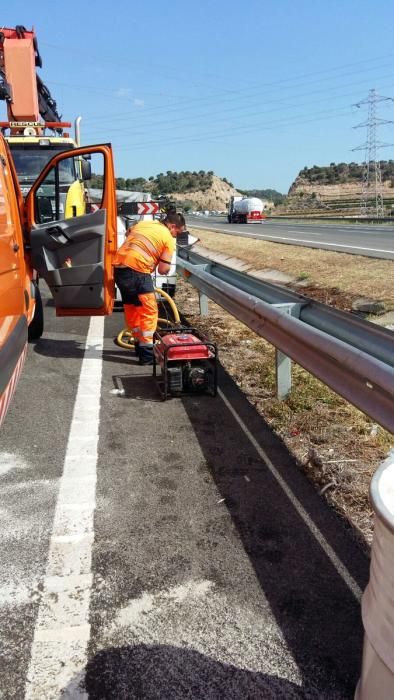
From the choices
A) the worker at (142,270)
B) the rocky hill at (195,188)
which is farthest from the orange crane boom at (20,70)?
the rocky hill at (195,188)

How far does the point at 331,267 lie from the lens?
12.5 m

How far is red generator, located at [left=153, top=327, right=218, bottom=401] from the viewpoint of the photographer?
4953 mm

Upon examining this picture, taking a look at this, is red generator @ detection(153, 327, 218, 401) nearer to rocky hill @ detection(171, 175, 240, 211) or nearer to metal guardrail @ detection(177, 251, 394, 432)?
metal guardrail @ detection(177, 251, 394, 432)

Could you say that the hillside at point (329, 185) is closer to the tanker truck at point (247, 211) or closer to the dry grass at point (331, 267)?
the tanker truck at point (247, 211)

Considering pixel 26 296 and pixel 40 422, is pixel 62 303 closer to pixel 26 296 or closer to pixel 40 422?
pixel 26 296

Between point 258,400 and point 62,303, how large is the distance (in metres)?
2.55

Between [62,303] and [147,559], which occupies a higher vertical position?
[62,303]

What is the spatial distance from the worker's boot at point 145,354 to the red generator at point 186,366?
0.94 meters

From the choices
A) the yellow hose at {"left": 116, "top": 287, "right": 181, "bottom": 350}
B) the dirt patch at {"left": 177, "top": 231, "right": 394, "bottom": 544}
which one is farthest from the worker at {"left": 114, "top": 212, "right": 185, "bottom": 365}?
the dirt patch at {"left": 177, "top": 231, "right": 394, "bottom": 544}

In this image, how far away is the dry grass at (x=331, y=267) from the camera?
31.5ft

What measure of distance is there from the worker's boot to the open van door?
0.62m

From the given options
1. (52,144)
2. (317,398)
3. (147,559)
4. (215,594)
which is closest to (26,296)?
(317,398)

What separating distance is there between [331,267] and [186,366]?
8249 millimetres

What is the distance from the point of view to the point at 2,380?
3.32 metres
